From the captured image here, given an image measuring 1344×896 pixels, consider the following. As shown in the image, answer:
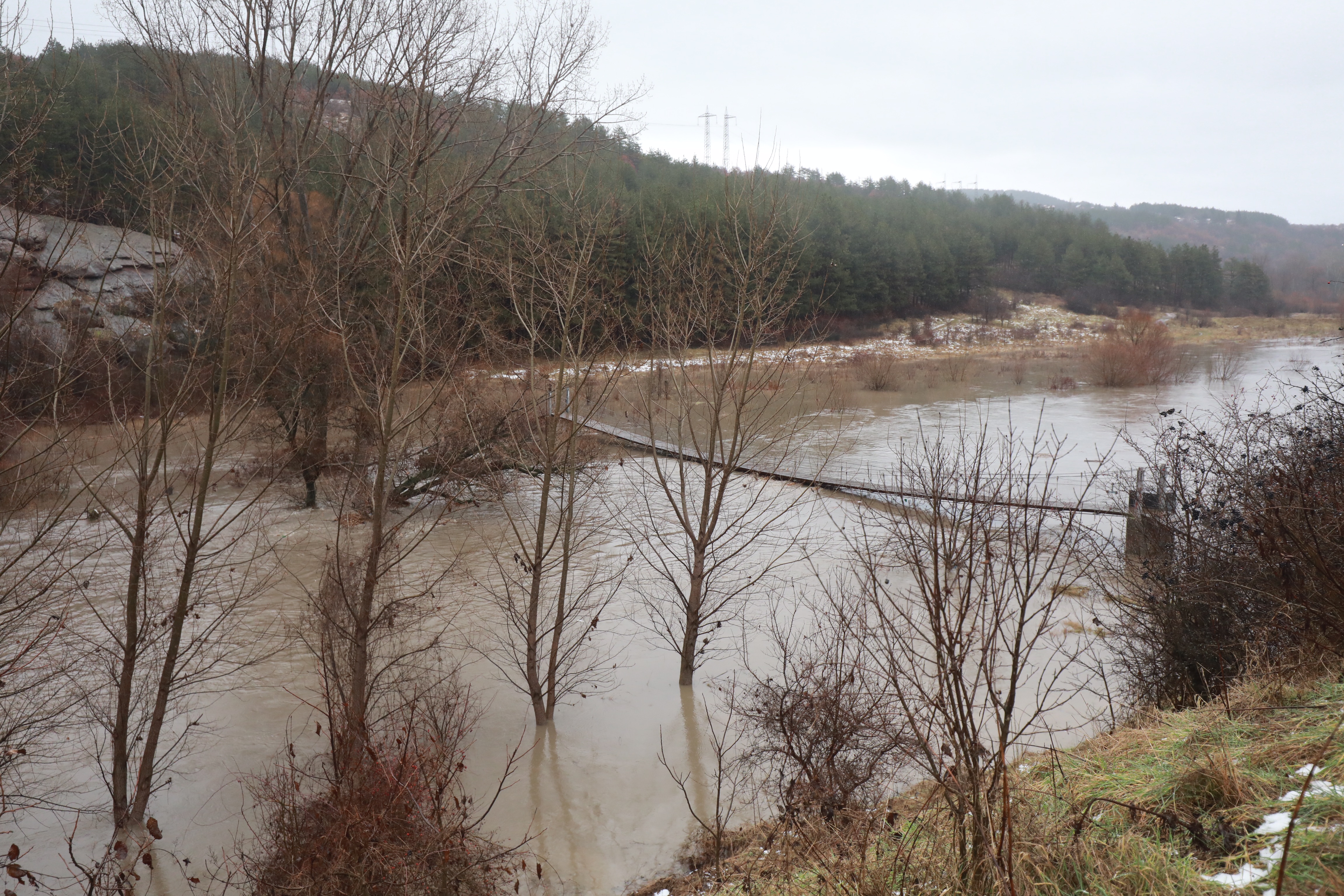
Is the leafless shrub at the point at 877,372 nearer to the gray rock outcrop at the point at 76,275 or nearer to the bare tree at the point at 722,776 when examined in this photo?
the gray rock outcrop at the point at 76,275

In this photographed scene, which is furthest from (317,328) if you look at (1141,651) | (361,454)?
(1141,651)

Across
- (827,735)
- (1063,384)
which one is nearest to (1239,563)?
(827,735)

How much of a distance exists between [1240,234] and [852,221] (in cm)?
12079

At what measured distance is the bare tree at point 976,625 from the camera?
10.1ft

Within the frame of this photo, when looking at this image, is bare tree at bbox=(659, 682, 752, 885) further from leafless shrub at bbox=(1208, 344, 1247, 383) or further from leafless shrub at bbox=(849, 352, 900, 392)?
leafless shrub at bbox=(1208, 344, 1247, 383)

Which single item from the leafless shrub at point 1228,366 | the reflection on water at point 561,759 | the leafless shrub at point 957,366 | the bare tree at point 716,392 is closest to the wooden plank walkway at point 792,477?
the bare tree at point 716,392

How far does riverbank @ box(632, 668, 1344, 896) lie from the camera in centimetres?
279

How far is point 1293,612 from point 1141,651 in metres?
1.97

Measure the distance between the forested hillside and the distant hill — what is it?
1674cm

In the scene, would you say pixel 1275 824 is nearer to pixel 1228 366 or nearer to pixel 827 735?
pixel 827 735

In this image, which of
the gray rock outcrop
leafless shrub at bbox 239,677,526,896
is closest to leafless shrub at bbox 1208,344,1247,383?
leafless shrub at bbox 239,677,526,896

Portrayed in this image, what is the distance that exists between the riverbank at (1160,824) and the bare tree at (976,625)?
202mm

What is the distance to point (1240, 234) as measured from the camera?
13275cm

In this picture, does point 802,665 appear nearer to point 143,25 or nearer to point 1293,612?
point 1293,612
